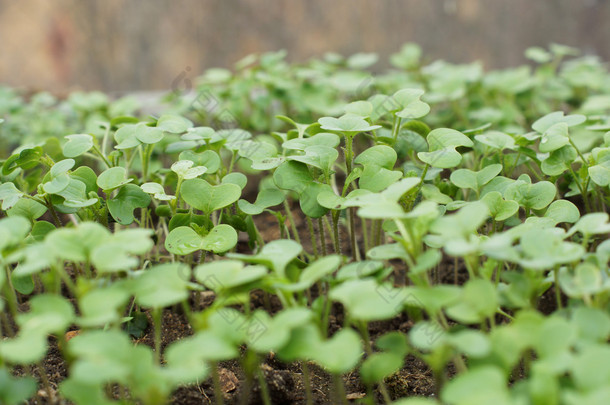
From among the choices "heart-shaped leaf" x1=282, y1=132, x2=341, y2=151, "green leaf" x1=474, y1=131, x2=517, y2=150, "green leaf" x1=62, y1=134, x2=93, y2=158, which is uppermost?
"green leaf" x1=62, y1=134, x2=93, y2=158

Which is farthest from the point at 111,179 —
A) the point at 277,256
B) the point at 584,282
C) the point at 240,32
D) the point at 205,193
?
the point at 240,32

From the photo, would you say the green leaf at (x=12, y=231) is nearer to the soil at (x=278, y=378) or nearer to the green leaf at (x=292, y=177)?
the soil at (x=278, y=378)

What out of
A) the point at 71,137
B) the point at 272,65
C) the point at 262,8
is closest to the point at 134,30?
the point at 262,8

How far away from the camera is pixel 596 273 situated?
2.25 ft

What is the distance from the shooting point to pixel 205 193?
99 cm

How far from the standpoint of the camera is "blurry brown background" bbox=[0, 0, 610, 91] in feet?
11.0

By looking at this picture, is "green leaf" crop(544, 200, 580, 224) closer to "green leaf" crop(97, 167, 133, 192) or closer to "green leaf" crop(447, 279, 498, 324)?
"green leaf" crop(447, 279, 498, 324)

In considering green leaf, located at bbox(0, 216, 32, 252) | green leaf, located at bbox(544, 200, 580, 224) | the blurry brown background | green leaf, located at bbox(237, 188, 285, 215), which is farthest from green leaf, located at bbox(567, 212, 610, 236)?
the blurry brown background

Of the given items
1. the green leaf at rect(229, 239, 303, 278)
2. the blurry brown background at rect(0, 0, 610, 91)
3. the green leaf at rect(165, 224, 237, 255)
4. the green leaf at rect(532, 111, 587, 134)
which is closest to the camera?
the green leaf at rect(229, 239, 303, 278)

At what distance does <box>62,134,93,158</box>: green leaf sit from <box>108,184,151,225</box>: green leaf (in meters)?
0.11

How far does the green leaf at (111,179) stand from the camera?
0.97 m

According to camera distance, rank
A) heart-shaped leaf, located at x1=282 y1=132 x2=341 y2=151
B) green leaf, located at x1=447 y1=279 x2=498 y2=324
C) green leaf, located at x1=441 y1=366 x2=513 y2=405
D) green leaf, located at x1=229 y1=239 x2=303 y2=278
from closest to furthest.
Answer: green leaf, located at x1=441 y1=366 x2=513 y2=405
green leaf, located at x1=447 y1=279 x2=498 y2=324
green leaf, located at x1=229 y1=239 x2=303 y2=278
heart-shaped leaf, located at x1=282 y1=132 x2=341 y2=151

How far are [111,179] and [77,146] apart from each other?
14 cm

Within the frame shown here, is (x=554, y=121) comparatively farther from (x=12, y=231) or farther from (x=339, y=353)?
(x=12, y=231)
